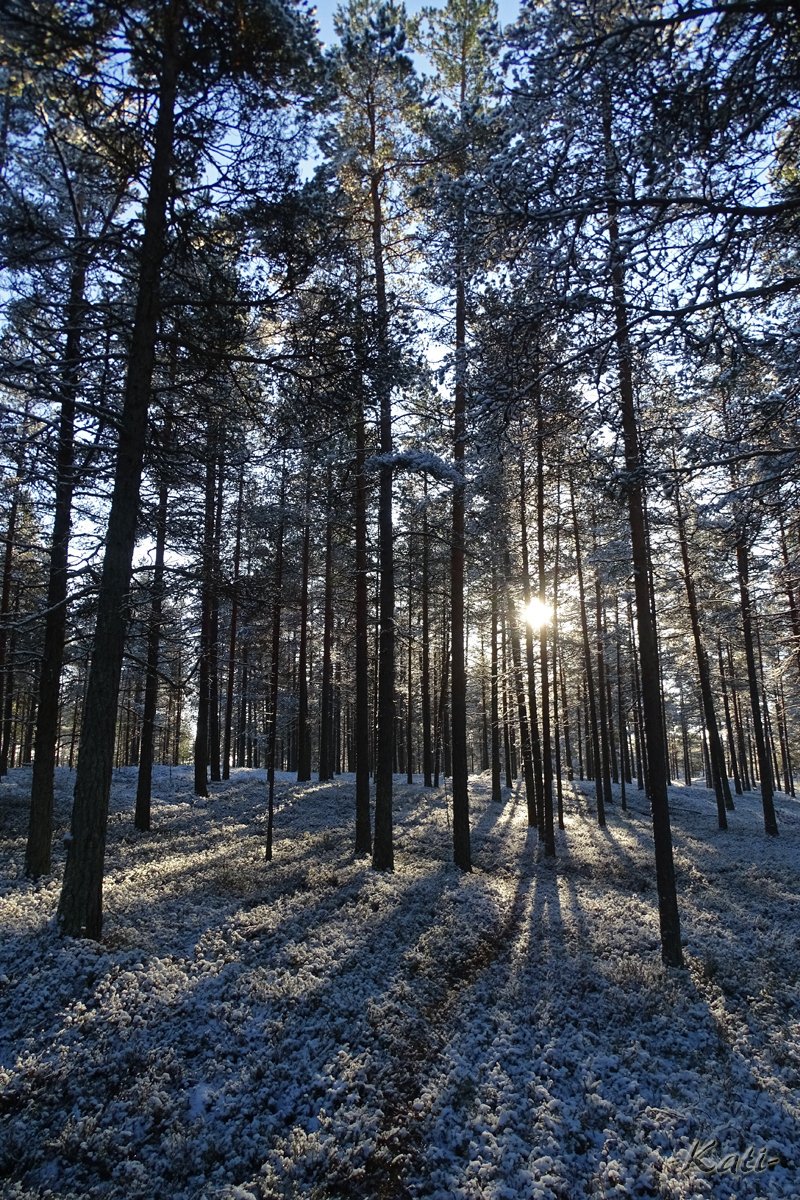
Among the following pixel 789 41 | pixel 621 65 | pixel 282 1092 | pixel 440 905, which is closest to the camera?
pixel 789 41

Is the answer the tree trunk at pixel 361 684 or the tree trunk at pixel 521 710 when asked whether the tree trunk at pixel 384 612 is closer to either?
the tree trunk at pixel 361 684

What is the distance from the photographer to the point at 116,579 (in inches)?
301

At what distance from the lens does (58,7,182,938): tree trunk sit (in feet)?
23.8

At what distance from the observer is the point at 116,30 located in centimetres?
654

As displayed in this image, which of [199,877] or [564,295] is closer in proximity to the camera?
[564,295]

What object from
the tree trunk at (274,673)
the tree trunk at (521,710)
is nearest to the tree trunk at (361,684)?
the tree trunk at (274,673)

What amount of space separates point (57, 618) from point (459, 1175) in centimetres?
1052

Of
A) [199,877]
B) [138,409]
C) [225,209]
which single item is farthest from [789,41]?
[199,877]

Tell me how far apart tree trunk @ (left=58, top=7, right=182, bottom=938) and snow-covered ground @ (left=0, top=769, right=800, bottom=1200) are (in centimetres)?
75

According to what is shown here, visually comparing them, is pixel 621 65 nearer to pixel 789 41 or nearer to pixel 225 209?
pixel 789 41

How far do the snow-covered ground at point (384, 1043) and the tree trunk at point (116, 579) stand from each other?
754 millimetres

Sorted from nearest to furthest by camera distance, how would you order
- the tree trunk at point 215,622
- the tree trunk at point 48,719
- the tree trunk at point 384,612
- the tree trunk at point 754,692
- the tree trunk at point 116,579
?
the tree trunk at point 116,579 < the tree trunk at point 215,622 < the tree trunk at point 48,719 < the tree trunk at point 384,612 < the tree trunk at point 754,692

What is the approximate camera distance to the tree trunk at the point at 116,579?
7254mm

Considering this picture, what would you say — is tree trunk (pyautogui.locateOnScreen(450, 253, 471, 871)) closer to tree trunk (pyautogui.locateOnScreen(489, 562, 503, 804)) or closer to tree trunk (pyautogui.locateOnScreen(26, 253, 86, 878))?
tree trunk (pyautogui.locateOnScreen(26, 253, 86, 878))
